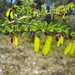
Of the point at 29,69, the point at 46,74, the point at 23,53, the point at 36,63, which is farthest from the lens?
the point at 23,53

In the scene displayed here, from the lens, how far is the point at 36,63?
4266 mm

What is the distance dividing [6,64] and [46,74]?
1.18m

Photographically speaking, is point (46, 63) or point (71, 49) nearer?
point (71, 49)

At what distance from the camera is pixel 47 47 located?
1.77ft

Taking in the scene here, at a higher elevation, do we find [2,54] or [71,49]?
[71,49]

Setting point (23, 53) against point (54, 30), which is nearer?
point (54, 30)

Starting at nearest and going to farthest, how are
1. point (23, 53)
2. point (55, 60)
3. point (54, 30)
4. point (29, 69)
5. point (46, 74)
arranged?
point (54, 30)
point (46, 74)
point (29, 69)
point (55, 60)
point (23, 53)

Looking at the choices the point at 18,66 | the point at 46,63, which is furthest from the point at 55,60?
the point at 18,66

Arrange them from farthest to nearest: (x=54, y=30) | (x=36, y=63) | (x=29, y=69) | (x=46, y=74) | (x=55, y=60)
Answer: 1. (x=55, y=60)
2. (x=36, y=63)
3. (x=29, y=69)
4. (x=46, y=74)
5. (x=54, y=30)

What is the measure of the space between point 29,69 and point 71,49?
11.1 feet

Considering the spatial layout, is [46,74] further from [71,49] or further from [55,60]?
[71,49]

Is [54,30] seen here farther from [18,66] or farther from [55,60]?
[55,60]

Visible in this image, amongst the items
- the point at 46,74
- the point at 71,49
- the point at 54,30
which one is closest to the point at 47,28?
the point at 54,30

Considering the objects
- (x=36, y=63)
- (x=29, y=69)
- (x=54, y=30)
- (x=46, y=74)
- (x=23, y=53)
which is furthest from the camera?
(x=23, y=53)
